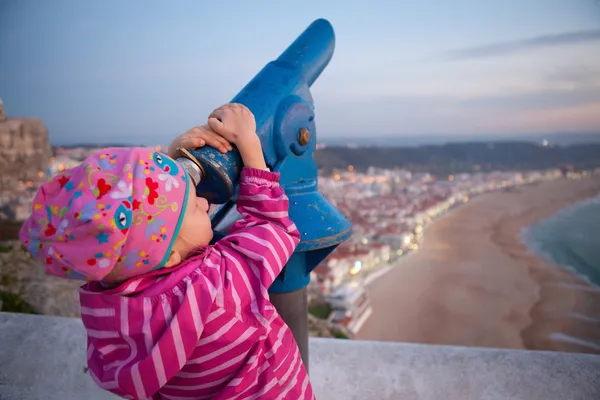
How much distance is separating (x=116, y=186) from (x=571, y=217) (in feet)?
22.0

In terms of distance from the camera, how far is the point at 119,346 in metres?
0.77

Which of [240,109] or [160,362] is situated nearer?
[160,362]

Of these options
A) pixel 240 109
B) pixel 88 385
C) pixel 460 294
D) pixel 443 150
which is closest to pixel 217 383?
pixel 240 109

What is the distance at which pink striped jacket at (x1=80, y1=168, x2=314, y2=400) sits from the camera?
72 cm

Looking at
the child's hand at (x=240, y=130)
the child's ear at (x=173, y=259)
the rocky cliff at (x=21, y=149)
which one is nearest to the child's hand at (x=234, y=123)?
the child's hand at (x=240, y=130)

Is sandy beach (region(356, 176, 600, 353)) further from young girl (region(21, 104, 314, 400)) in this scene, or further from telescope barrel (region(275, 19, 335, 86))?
young girl (region(21, 104, 314, 400))

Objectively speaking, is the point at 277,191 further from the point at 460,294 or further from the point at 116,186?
the point at 460,294

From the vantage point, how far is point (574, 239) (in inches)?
222

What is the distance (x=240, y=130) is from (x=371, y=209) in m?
9.05

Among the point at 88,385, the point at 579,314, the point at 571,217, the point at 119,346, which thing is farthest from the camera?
the point at 571,217

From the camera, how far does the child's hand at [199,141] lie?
870mm

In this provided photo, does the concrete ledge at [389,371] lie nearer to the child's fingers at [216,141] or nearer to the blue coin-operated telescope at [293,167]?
the blue coin-operated telescope at [293,167]

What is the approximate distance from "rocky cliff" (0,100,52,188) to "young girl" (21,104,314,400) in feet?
15.1

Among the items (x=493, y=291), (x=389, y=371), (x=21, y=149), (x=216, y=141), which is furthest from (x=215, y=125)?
(x=493, y=291)
